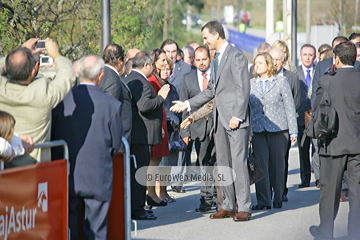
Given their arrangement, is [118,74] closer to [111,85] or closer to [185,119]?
[111,85]

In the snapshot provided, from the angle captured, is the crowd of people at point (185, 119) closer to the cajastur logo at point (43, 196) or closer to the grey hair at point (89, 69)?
the grey hair at point (89, 69)

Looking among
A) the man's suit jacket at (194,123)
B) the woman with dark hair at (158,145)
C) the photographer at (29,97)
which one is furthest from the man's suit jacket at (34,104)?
the man's suit jacket at (194,123)

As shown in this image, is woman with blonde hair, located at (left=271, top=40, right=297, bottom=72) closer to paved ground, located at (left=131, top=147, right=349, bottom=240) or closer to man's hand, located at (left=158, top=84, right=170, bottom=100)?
paved ground, located at (left=131, top=147, right=349, bottom=240)

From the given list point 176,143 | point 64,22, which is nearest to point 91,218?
point 176,143

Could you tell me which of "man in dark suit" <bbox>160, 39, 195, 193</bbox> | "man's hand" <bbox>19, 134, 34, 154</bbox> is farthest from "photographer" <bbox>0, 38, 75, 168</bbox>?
"man in dark suit" <bbox>160, 39, 195, 193</bbox>

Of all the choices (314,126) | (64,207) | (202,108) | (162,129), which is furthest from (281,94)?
(64,207)

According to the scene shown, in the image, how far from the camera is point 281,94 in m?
9.09

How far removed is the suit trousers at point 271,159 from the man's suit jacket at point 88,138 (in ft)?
12.6

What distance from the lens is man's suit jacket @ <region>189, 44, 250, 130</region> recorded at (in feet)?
26.4

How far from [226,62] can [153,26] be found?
6.93 meters

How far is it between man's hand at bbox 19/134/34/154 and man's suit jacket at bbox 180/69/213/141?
182 inches

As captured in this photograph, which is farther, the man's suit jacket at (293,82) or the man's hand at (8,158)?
the man's suit jacket at (293,82)

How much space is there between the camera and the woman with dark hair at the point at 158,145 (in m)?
9.17

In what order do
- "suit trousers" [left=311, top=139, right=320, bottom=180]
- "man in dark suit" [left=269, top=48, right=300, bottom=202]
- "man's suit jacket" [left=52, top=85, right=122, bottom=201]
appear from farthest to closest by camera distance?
"suit trousers" [left=311, top=139, right=320, bottom=180]
"man in dark suit" [left=269, top=48, right=300, bottom=202]
"man's suit jacket" [left=52, top=85, right=122, bottom=201]
